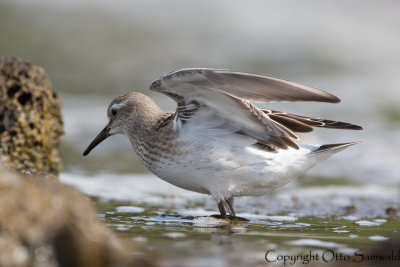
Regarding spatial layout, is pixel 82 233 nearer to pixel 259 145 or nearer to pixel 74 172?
pixel 259 145

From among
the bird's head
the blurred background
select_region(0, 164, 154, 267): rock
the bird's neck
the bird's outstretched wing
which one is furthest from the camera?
the blurred background

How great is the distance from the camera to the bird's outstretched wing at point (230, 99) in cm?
533

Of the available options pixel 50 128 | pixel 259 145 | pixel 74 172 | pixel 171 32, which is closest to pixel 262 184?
pixel 259 145

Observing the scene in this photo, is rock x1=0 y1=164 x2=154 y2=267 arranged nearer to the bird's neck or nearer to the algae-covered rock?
the bird's neck

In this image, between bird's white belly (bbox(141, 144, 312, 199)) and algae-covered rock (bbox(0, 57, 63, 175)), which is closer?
bird's white belly (bbox(141, 144, 312, 199))

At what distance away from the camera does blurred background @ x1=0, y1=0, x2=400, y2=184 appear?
13742 millimetres

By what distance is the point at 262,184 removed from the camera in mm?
6094

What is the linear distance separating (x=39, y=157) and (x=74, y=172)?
2031 mm

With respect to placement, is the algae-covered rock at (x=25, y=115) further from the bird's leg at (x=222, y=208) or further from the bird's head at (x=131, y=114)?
the bird's leg at (x=222, y=208)

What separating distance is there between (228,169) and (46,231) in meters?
2.65

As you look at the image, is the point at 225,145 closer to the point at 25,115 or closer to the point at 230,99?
the point at 230,99

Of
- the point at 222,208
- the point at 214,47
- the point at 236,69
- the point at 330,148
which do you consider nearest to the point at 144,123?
the point at 222,208

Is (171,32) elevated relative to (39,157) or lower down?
elevated

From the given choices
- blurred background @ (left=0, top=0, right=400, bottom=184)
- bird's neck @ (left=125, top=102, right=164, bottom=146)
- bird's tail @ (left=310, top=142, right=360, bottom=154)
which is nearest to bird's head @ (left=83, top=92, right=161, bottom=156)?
bird's neck @ (left=125, top=102, right=164, bottom=146)
